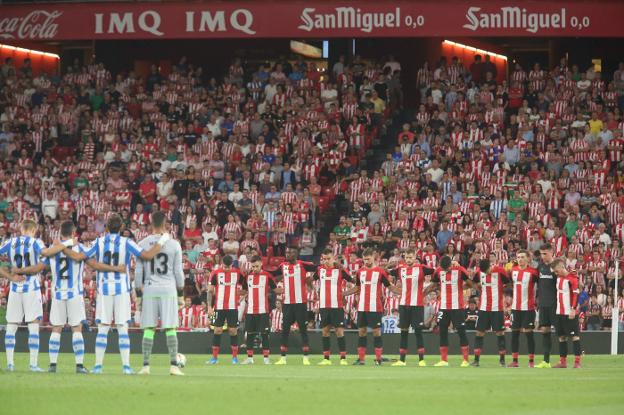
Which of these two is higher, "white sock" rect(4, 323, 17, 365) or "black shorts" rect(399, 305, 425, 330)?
"black shorts" rect(399, 305, 425, 330)

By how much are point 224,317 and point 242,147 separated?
41.5ft

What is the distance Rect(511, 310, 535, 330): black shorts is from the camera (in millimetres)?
24000

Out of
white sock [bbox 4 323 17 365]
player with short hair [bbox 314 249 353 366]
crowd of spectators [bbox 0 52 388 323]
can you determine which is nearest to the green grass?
white sock [bbox 4 323 17 365]

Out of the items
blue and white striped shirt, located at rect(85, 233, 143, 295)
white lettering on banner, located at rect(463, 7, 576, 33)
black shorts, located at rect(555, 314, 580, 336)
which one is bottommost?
black shorts, located at rect(555, 314, 580, 336)

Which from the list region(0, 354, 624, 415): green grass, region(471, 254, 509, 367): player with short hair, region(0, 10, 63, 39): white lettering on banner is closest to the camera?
region(0, 354, 624, 415): green grass

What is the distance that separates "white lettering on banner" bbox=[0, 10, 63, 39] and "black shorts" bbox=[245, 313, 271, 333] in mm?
16336

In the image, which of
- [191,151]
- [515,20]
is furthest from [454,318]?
[191,151]

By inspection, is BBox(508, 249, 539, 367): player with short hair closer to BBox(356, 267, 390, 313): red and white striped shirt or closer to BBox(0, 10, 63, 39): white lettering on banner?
BBox(356, 267, 390, 313): red and white striped shirt

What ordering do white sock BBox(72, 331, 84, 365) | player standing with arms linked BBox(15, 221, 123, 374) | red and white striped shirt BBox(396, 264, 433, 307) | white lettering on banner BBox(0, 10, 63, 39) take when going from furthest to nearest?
white lettering on banner BBox(0, 10, 63, 39) < red and white striped shirt BBox(396, 264, 433, 307) < player standing with arms linked BBox(15, 221, 123, 374) < white sock BBox(72, 331, 84, 365)

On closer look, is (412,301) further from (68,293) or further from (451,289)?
(68,293)

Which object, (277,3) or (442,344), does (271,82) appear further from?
(442,344)

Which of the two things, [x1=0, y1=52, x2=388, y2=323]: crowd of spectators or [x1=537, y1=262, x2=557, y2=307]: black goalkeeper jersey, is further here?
[x1=0, y1=52, x2=388, y2=323]: crowd of spectators

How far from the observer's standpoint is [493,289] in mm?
24359

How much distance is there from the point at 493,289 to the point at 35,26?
19.9 meters
